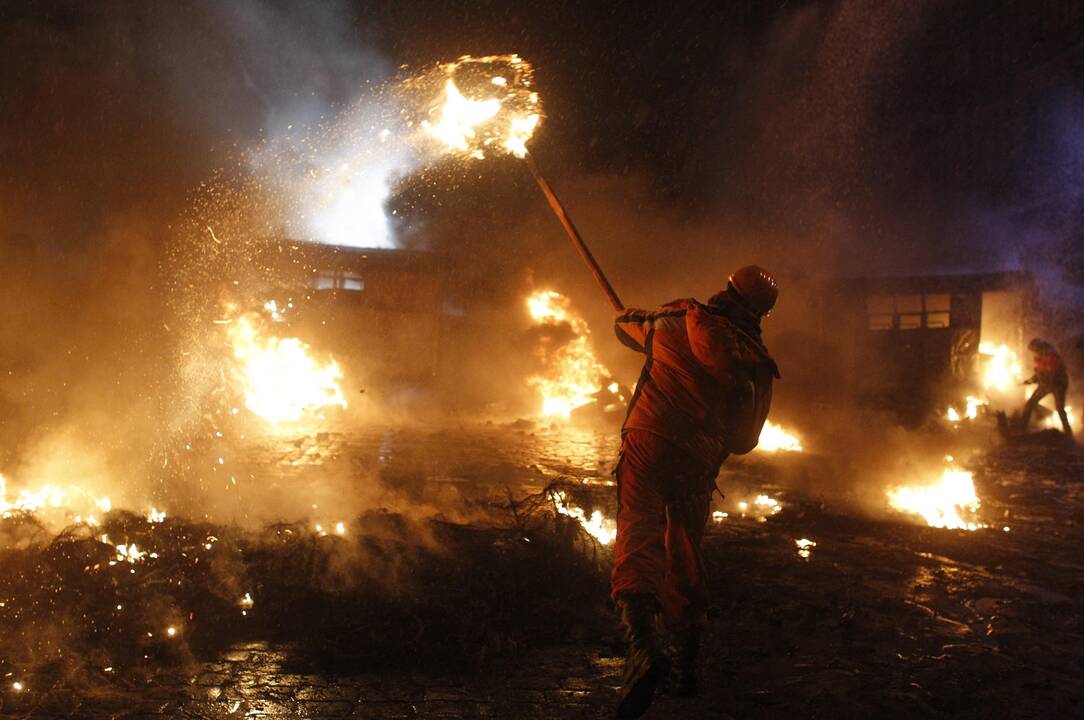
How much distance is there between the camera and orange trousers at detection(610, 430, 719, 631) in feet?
10.00

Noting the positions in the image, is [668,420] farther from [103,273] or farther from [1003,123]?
[1003,123]

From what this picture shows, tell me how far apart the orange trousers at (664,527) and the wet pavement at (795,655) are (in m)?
0.44

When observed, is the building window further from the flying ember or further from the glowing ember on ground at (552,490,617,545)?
the flying ember

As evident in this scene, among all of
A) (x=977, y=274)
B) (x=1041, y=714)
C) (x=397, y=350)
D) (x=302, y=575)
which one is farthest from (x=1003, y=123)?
(x=302, y=575)

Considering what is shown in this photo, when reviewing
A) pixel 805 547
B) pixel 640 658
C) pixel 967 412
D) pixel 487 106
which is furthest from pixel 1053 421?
pixel 640 658

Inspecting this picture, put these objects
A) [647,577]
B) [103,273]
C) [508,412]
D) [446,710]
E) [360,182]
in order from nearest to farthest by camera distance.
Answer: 1. [446,710]
2. [647,577]
3. [103,273]
4. [508,412]
5. [360,182]

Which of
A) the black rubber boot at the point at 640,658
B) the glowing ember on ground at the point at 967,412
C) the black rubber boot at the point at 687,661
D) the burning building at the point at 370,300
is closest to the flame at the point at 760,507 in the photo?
the black rubber boot at the point at 687,661

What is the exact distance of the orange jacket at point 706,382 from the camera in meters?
3.10

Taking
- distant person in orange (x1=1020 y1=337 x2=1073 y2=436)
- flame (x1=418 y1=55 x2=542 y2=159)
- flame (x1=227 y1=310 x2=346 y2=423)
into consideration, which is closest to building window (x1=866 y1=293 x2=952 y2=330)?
distant person in orange (x1=1020 y1=337 x2=1073 y2=436)

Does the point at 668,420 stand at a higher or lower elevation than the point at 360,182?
lower

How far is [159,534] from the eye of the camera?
4.25m

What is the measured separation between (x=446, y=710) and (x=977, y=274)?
2104cm

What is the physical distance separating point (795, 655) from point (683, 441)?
50.8 inches

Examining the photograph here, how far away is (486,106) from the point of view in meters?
5.38
